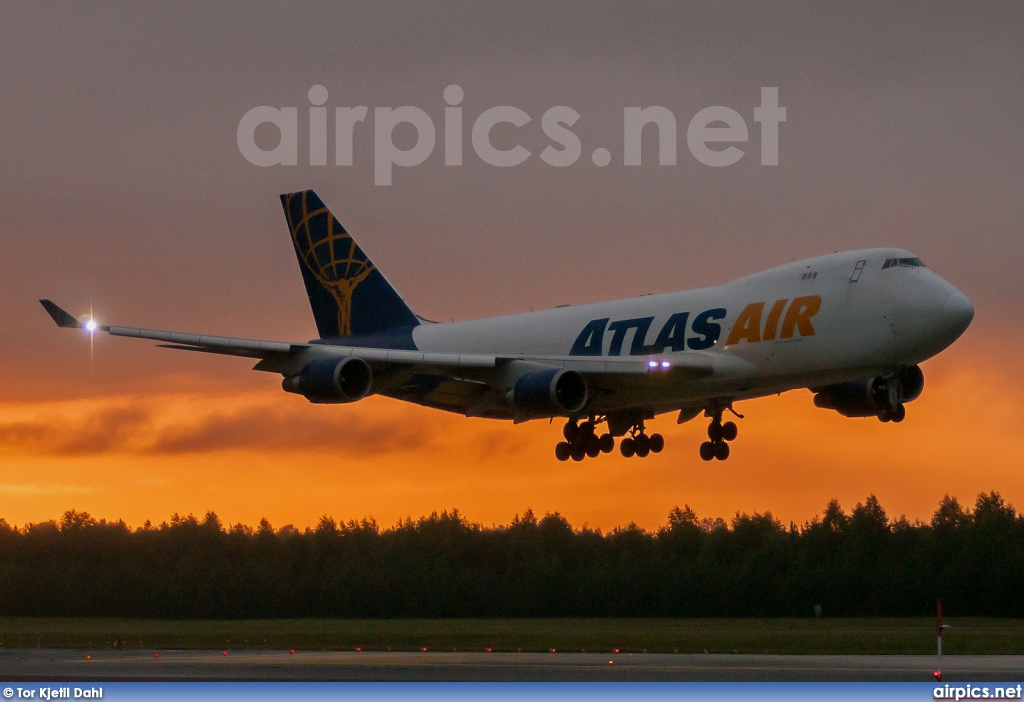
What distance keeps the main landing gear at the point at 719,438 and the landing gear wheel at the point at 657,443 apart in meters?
2.19

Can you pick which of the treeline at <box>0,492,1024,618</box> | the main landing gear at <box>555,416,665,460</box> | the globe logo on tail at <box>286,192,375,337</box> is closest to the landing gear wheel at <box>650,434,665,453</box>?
the main landing gear at <box>555,416,665,460</box>

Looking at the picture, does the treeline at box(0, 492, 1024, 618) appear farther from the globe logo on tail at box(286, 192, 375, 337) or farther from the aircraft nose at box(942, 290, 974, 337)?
the aircraft nose at box(942, 290, 974, 337)

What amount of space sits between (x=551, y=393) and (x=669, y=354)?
3912 millimetres

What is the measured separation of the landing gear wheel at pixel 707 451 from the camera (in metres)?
50.4

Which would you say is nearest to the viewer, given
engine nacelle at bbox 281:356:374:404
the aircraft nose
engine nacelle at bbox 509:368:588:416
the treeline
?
the aircraft nose

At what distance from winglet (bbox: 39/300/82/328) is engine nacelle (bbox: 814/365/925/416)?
23372 mm

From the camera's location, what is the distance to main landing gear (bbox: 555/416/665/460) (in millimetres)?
51719

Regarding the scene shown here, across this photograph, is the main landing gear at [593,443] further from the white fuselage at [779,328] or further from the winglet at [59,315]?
the winglet at [59,315]

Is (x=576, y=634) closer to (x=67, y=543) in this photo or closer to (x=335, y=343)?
(x=335, y=343)

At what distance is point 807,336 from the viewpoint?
44.1 meters

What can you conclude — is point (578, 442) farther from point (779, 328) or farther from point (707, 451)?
point (779, 328)

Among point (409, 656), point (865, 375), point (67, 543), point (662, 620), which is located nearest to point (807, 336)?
point (865, 375)

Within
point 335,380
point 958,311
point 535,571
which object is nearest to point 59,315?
point 335,380

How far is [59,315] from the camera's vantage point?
46.5 meters
